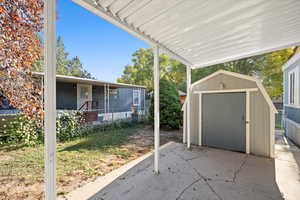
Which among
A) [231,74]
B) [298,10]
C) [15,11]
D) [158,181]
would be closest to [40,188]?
[158,181]

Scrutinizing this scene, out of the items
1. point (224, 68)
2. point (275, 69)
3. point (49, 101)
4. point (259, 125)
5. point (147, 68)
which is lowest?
point (259, 125)

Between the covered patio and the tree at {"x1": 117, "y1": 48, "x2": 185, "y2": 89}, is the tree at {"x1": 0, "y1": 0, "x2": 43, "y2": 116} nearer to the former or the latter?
the covered patio

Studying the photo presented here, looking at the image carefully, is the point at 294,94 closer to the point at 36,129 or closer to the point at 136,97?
the point at 36,129

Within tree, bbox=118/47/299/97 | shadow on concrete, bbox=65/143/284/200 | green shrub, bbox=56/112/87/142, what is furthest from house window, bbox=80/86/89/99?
shadow on concrete, bbox=65/143/284/200

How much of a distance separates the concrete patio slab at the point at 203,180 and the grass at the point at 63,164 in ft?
1.42

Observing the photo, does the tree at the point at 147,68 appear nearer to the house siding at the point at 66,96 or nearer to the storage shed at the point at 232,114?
the house siding at the point at 66,96

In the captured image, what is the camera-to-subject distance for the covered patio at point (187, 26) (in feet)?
4.73

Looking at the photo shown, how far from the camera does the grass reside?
107 inches

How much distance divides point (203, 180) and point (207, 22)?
2.99m

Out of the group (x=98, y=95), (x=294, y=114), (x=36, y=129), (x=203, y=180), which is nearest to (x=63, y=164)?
(x=36, y=129)

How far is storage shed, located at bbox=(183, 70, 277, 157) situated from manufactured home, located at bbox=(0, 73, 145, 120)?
5115 millimetres

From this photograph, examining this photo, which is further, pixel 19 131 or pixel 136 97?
pixel 136 97

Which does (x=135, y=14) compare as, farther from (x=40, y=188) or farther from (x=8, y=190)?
(x=8, y=190)

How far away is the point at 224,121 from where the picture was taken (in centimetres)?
503
